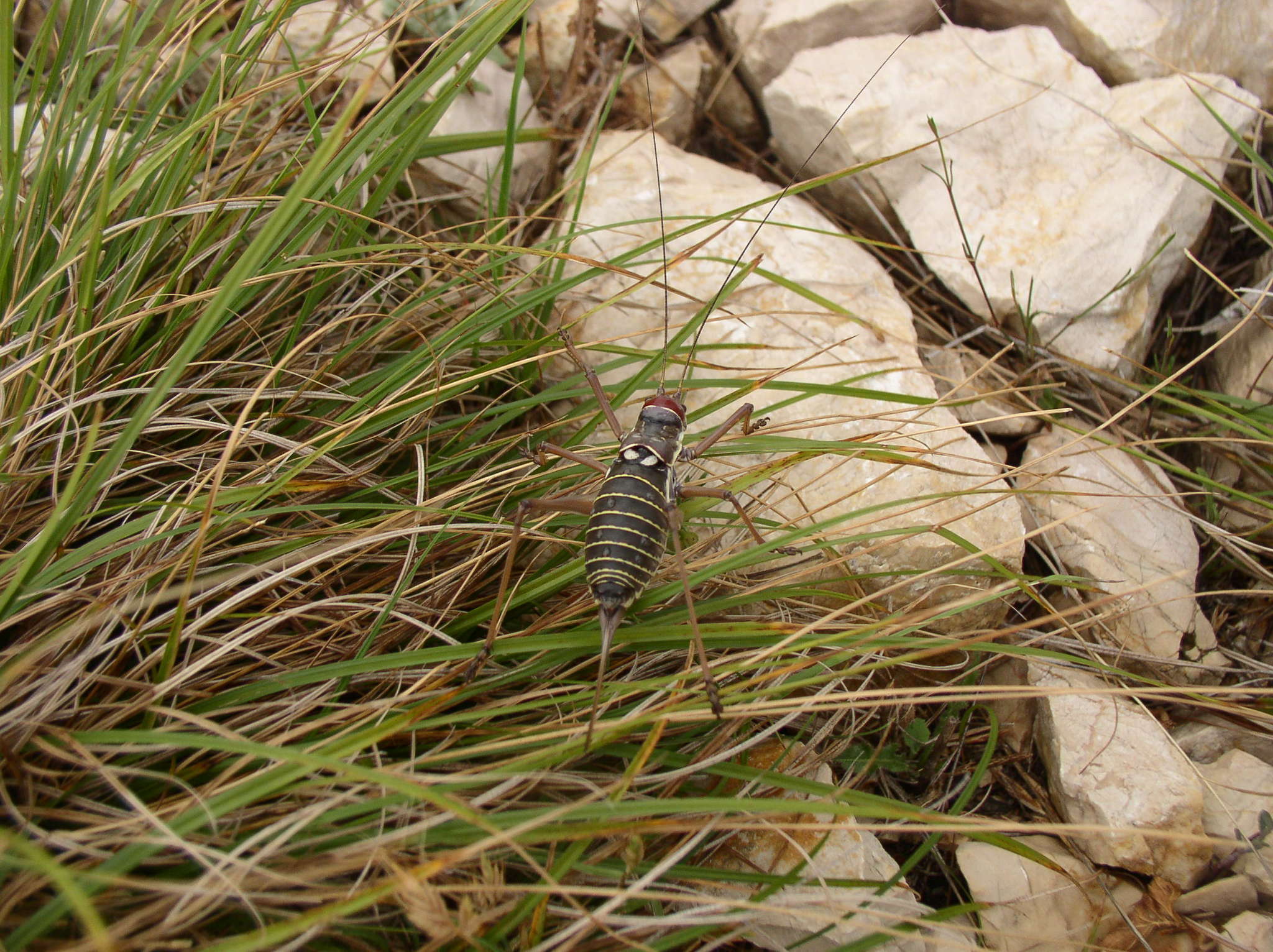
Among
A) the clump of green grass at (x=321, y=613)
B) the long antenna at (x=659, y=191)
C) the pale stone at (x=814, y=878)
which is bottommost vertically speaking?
the pale stone at (x=814, y=878)

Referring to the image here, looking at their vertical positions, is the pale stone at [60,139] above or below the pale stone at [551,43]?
below

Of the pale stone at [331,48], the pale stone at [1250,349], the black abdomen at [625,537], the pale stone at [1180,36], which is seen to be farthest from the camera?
the pale stone at [1180,36]

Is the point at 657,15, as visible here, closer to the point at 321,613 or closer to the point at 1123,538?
the point at 1123,538

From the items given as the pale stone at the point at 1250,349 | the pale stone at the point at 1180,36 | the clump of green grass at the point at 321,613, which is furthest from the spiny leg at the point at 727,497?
the pale stone at the point at 1180,36

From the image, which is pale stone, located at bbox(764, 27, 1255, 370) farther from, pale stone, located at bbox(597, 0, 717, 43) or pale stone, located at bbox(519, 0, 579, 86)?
pale stone, located at bbox(519, 0, 579, 86)

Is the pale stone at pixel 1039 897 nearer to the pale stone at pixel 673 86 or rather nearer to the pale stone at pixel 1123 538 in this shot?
the pale stone at pixel 1123 538

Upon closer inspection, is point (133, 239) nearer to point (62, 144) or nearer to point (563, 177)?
point (62, 144)

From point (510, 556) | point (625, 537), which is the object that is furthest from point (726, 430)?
point (510, 556)
